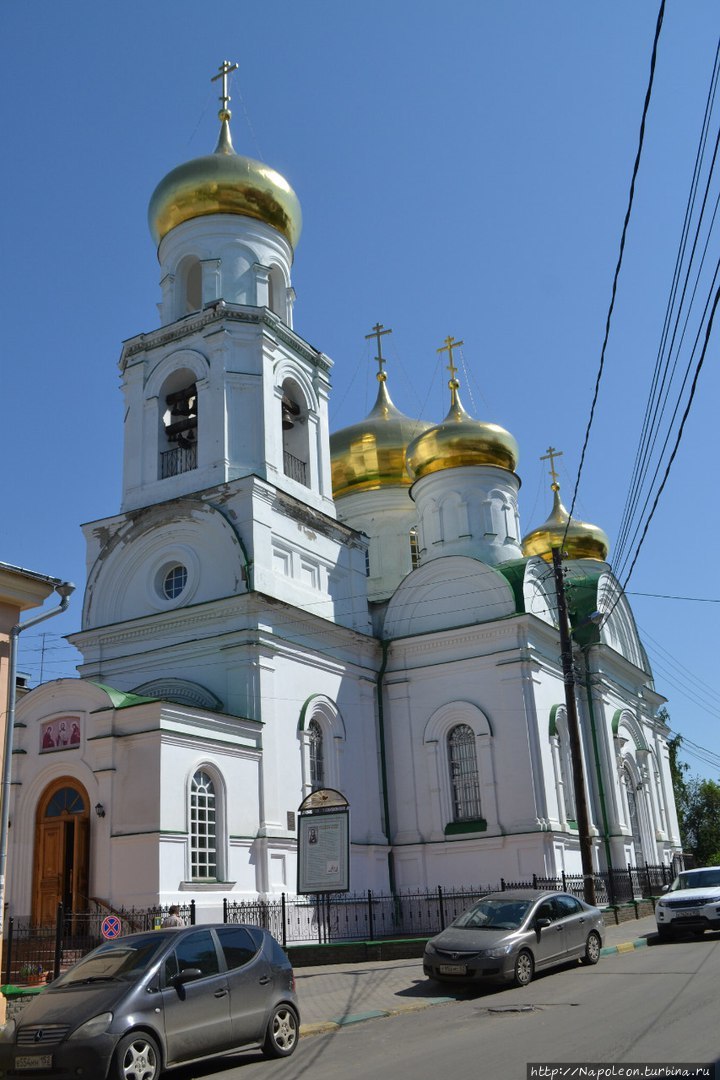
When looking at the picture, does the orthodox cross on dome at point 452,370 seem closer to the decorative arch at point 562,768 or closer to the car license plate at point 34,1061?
the decorative arch at point 562,768

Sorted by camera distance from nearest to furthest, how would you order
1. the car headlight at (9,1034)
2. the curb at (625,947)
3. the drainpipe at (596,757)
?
the car headlight at (9,1034)
the curb at (625,947)
the drainpipe at (596,757)

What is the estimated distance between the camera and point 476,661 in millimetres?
23703

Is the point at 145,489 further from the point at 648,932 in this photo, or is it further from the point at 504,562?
the point at 648,932

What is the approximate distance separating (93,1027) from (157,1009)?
0.59 m

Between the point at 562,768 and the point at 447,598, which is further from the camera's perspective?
the point at 447,598

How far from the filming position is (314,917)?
19328mm

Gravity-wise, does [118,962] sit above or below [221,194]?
below

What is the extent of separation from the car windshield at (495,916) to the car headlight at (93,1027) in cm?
648

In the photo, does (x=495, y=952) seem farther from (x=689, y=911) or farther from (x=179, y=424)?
(x=179, y=424)

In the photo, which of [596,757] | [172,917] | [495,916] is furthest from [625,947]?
[596,757]

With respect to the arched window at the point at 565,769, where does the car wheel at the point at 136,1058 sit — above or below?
below

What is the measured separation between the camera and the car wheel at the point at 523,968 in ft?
39.6

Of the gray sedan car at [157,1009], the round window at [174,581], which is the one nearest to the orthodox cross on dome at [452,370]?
the round window at [174,581]

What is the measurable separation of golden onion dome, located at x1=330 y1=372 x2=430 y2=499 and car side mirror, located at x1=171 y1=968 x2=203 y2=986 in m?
23.7
